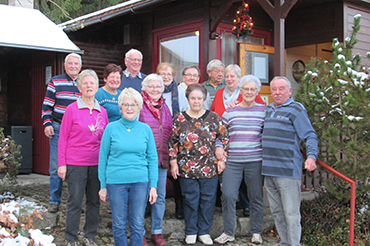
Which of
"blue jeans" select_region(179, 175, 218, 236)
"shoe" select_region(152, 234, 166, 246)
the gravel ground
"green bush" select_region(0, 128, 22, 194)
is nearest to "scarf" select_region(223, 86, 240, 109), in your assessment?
"blue jeans" select_region(179, 175, 218, 236)

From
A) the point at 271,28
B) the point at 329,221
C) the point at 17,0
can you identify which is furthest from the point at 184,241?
the point at 17,0

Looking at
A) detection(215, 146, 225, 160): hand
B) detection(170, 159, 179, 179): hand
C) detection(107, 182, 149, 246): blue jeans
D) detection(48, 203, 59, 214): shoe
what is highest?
detection(215, 146, 225, 160): hand

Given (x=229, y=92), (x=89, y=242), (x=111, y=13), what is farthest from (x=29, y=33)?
(x=89, y=242)

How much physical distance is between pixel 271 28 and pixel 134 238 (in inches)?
228

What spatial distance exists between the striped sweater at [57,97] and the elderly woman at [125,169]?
1304 mm

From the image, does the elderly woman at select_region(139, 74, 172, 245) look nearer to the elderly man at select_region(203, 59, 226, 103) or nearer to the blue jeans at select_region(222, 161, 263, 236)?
the blue jeans at select_region(222, 161, 263, 236)

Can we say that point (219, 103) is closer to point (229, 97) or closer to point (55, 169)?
point (229, 97)

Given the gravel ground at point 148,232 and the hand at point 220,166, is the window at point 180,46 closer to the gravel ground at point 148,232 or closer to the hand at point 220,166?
the hand at point 220,166

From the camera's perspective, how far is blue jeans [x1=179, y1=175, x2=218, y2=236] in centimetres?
409

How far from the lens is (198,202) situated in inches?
164

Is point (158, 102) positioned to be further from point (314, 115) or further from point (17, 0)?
point (17, 0)

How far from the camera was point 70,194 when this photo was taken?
3.71 meters

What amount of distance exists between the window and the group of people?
267 centimetres

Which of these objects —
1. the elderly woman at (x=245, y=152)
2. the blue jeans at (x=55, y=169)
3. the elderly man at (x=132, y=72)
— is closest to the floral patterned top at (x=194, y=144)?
the elderly woman at (x=245, y=152)
